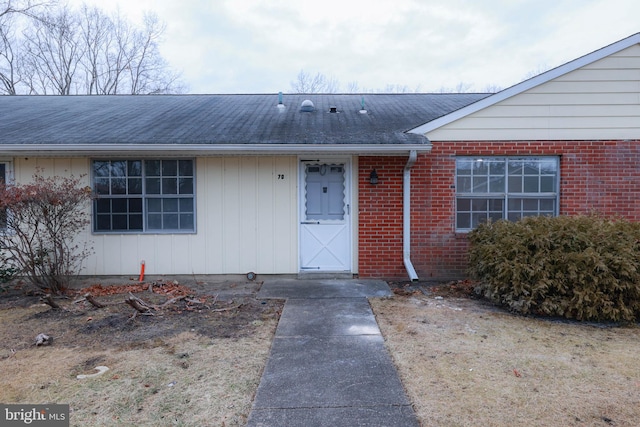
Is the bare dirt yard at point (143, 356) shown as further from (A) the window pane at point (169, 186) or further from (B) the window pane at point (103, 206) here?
(A) the window pane at point (169, 186)

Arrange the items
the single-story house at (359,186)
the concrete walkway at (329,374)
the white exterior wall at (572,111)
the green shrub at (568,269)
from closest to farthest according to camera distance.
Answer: the concrete walkway at (329,374) < the green shrub at (568,269) < the white exterior wall at (572,111) < the single-story house at (359,186)

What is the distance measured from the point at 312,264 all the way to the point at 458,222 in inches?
108

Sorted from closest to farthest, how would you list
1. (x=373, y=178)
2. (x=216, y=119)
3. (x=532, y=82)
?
(x=532, y=82)
(x=373, y=178)
(x=216, y=119)

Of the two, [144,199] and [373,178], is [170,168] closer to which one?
[144,199]

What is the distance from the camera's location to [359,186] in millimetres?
7004

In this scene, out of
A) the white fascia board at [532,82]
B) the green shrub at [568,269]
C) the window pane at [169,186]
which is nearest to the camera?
the green shrub at [568,269]

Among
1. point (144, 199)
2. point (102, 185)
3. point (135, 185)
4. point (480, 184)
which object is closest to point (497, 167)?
point (480, 184)

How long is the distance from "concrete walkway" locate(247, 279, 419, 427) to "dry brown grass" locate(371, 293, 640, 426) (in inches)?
7.8

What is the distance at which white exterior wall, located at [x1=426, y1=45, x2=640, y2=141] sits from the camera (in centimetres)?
657

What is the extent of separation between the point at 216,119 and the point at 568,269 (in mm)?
6694

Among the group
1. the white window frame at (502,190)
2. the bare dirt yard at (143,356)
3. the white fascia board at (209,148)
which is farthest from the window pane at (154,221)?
the white window frame at (502,190)

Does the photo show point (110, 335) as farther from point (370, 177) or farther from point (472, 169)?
point (472, 169)

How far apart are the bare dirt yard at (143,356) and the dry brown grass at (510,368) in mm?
1456

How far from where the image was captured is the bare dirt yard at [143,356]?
2938mm
